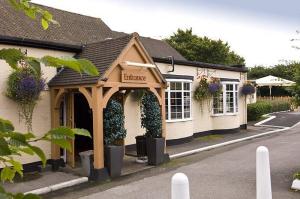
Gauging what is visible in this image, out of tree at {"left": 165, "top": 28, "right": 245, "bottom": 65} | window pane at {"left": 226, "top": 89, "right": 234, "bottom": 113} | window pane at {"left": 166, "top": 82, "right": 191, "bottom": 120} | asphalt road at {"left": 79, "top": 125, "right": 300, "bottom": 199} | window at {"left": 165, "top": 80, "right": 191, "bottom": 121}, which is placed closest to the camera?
asphalt road at {"left": 79, "top": 125, "right": 300, "bottom": 199}

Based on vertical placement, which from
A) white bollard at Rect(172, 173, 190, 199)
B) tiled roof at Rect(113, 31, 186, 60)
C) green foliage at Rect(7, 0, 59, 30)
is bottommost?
white bollard at Rect(172, 173, 190, 199)

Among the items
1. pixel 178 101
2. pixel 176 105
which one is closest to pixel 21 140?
pixel 176 105

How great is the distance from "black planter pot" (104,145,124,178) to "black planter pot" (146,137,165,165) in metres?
1.72

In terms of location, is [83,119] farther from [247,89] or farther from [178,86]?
[247,89]

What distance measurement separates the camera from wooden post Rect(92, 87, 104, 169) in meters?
10.6

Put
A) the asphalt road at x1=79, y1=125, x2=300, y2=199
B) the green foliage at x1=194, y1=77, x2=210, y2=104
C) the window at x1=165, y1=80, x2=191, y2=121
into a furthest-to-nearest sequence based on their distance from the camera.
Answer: the green foliage at x1=194, y1=77, x2=210, y2=104 < the window at x1=165, y1=80, x2=191, y2=121 < the asphalt road at x1=79, y1=125, x2=300, y2=199

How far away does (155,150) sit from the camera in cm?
1237

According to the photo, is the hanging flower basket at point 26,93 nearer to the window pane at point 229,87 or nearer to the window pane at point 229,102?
the window pane at point 229,102

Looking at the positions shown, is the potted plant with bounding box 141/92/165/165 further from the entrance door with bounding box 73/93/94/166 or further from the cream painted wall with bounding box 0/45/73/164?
the cream painted wall with bounding box 0/45/73/164

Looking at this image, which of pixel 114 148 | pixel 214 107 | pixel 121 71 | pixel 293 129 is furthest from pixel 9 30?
pixel 293 129

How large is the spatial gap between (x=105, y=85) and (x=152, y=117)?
8.51ft

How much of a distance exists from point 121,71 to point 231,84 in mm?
11029

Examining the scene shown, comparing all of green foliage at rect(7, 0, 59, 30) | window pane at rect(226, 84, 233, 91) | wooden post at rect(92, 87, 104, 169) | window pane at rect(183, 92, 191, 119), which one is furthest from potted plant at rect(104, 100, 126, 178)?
window pane at rect(226, 84, 233, 91)

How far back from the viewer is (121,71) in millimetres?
11430
